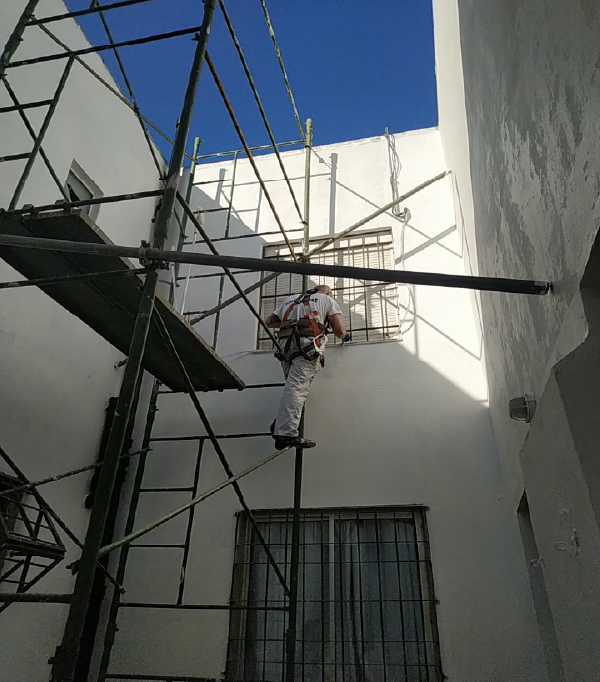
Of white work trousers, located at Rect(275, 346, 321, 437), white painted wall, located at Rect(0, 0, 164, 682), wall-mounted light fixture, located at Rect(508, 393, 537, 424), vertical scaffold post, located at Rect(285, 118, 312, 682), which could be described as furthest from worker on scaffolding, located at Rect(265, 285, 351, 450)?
wall-mounted light fixture, located at Rect(508, 393, 537, 424)

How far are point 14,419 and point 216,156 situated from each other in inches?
163

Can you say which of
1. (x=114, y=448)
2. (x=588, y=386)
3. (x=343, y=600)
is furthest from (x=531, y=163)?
(x=343, y=600)

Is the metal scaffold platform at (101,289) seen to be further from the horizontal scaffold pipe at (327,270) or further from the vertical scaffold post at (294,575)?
the vertical scaffold post at (294,575)

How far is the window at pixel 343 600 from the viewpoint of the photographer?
378 cm

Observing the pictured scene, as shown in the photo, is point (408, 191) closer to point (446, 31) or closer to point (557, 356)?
point (446, 31)

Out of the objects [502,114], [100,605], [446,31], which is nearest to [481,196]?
[502,114]

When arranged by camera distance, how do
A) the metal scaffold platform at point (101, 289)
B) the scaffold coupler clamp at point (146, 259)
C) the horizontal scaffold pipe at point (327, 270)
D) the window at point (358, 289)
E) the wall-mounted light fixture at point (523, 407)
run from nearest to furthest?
the horizontal scaffold pipe at point (327, 270) → the scaffold coupler clamp at point (146, 259) → the wall-mounted light fixture at point (523, 407) → the metal scaffold platform at point (101, 289) → the window at point (358, 289)

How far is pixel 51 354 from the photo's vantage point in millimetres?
4328

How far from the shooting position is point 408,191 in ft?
19.3

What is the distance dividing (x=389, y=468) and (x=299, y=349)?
4.08 ft

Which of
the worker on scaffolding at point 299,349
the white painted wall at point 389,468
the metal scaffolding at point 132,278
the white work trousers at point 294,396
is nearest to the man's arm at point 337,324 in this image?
the worker on scaffolding at point 299,349

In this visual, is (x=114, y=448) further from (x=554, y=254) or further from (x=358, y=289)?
(x=358, y=289)

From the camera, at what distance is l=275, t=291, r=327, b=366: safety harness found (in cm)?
421

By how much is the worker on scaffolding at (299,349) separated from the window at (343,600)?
80 centimetres
